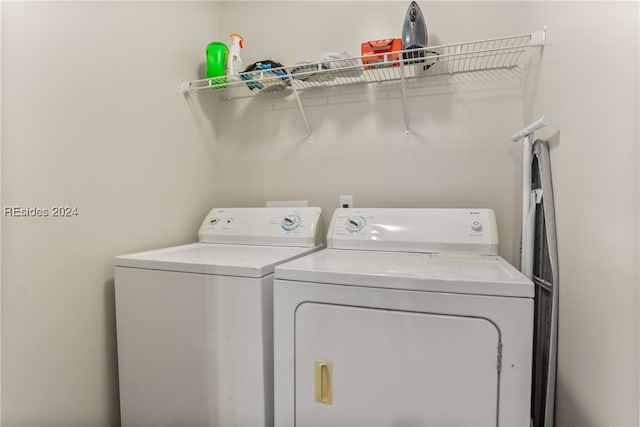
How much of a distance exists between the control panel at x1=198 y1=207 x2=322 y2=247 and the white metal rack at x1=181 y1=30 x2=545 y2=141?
1.76 feet

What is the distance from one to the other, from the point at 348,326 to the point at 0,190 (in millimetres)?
1168

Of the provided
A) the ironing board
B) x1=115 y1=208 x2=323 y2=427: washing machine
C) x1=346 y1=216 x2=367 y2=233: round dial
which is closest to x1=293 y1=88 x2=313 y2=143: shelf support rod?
x1=346 y1=216 x2=367 y2=233: round dial

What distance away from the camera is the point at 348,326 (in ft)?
3.45

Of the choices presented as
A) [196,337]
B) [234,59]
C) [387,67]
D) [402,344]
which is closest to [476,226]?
[402,344]

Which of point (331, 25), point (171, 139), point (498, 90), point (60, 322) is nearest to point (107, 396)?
point (60, 322)

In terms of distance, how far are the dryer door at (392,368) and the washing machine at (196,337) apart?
158 mm

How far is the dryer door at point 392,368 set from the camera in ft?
3.10

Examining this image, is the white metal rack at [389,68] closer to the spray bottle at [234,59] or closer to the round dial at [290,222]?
the spray bottle at [234,59]

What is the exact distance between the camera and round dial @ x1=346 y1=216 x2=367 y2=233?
1631 millimetres

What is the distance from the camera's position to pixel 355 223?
5.40 feet

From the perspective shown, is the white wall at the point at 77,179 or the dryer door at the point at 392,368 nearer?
the dryer door at the point at 392,368

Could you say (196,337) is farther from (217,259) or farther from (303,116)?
(303,116)

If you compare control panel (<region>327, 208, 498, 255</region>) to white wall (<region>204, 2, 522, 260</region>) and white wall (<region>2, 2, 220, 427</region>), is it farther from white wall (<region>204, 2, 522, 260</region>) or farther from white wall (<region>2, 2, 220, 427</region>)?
white wall (<region>2, 2, 220, 427</region>)

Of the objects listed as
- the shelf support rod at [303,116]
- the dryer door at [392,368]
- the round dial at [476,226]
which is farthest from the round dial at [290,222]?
the round dial at [476,226]
